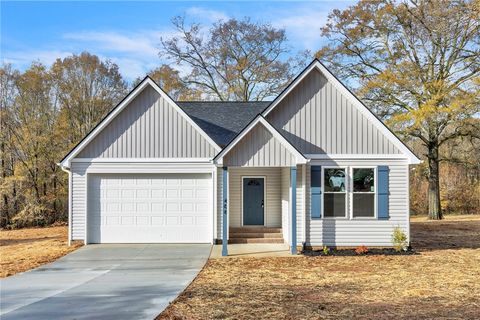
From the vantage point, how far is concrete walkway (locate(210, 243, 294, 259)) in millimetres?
12547

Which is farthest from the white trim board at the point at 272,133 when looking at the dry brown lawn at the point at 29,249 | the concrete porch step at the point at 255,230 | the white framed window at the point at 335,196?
the dry brown lawn at the point at 29,249

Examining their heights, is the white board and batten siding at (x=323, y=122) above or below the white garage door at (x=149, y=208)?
above

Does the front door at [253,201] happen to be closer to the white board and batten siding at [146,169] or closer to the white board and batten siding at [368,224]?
the white board and batten siding at [146,169]

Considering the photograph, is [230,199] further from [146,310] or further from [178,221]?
[146,310]

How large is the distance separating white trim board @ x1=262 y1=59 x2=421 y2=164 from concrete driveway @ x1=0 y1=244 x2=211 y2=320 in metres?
5.28

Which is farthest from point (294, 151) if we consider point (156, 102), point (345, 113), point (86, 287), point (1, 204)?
point (1, 204)

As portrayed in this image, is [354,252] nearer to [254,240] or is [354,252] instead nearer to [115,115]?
[254,240]

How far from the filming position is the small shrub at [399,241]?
12953mm

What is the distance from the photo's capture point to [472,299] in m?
7.69

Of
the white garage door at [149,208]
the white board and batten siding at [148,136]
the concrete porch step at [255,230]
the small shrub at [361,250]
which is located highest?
the white board and batten siding at [148,136]

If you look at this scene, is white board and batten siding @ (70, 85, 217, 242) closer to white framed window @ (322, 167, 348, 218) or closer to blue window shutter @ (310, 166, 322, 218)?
blue window shutter @ (310, 166, 322, 218)

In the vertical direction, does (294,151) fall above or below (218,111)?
below

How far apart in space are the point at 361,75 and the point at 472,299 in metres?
19.9

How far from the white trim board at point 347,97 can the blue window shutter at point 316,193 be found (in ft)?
7.69
